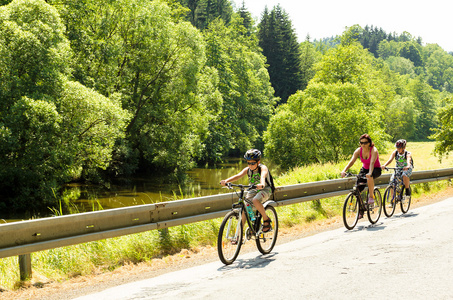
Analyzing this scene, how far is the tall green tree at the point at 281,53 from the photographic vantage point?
7531 cm

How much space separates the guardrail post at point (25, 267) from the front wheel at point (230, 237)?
256 centimetres

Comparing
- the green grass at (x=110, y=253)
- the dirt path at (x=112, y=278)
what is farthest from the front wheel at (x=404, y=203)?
the dirt path at (x=112, y=278)

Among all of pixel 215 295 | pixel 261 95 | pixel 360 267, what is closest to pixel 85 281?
A: pixel 215 295

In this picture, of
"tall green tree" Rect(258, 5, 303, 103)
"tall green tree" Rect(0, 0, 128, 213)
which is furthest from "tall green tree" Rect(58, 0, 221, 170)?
"tall green tree" Rect(258, 5, 303, 103)

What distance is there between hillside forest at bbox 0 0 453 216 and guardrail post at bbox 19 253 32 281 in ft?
26.2

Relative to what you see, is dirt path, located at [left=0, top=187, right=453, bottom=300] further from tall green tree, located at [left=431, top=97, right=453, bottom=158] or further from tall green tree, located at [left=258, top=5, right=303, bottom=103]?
tall green tree, located at [left=258, top=5, right=303, bottom=103]

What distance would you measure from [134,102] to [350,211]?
26815 millimetres

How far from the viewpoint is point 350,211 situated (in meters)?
A: 8.97

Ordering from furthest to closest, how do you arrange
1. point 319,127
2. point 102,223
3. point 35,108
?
1. point 319,127
2. point 35,108
3. point 102,223

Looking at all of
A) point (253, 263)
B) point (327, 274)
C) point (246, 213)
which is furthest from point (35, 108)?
point (327, 274)

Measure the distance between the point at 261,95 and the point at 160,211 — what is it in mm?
51801

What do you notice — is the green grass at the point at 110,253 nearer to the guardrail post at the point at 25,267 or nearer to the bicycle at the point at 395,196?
the guardrail post at the point at 25,267

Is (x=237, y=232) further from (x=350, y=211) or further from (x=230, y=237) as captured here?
(x=350, y=211)

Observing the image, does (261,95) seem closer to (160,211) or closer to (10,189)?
(10,189)
